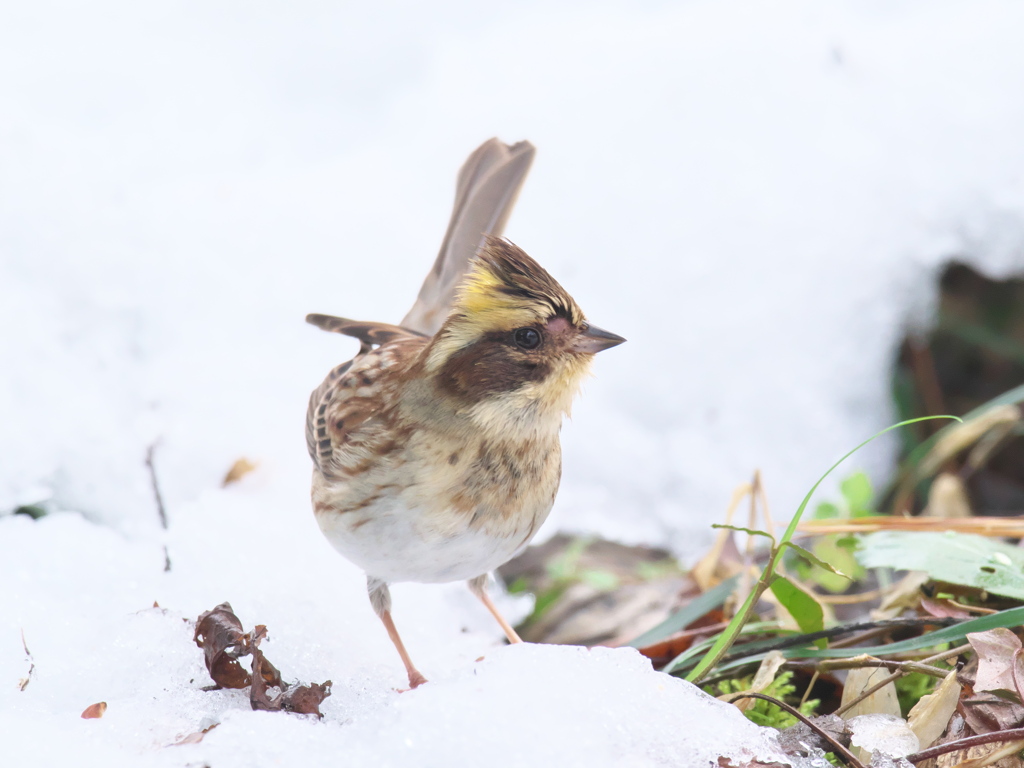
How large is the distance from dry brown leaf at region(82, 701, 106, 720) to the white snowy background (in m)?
0.73

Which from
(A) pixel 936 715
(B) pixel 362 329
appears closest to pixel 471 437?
(B) pixel 362 329

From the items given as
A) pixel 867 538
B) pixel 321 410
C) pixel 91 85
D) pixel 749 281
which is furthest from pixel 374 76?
pixel 867 538

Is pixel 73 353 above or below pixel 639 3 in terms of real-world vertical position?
below

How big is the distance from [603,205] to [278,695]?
352 cm

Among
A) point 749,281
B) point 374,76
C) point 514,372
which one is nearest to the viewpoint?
point 514,372

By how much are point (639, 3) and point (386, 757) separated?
17.0 ft

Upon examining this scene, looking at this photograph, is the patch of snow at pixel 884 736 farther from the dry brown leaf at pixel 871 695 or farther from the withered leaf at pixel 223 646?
the withered leaf at pixel 223 646

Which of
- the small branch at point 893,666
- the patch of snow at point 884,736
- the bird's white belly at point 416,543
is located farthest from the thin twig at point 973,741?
the bird's white belly at point 416,543

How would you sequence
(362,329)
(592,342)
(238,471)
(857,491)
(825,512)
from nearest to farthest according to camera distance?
(592,342) < (362,329) < (857,491) < (825,512) < (238,471)

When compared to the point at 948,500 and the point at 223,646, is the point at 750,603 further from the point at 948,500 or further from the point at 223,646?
the point at 948,500

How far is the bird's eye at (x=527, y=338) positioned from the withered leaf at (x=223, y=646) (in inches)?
40.4

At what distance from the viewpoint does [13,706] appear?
2.24 metres

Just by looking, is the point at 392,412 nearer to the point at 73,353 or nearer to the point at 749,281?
the point at 73,353

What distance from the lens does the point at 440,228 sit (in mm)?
5191
